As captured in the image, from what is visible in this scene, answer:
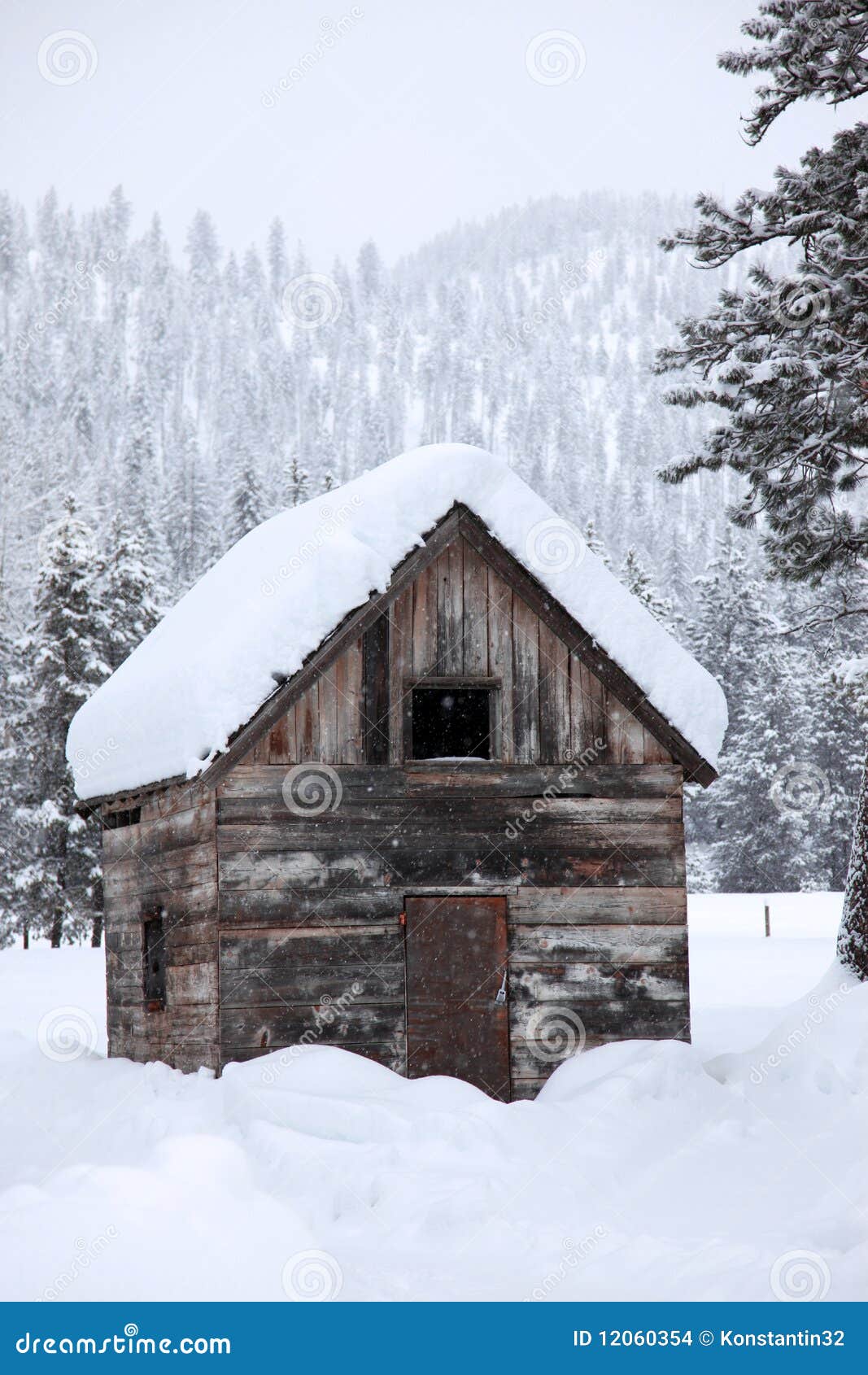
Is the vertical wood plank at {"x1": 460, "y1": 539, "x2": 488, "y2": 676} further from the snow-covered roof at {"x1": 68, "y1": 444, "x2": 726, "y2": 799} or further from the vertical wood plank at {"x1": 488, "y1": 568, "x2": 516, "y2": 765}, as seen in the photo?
the snow-covered roof at {"x1": 68, "y1": 444, "x2": 726, "y2": 799}

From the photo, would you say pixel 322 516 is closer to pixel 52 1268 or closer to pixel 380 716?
pixel 380 716

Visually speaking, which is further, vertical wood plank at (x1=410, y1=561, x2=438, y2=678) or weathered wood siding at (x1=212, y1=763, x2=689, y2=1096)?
vertical wood plank at (x1=410, y1=561, x2=438, y2=678)

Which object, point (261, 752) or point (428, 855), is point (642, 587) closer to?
point (428, 855)

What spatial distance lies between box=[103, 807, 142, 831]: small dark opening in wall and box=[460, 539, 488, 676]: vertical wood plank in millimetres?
4532

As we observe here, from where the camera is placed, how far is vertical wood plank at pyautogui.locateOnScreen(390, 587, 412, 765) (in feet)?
42.3

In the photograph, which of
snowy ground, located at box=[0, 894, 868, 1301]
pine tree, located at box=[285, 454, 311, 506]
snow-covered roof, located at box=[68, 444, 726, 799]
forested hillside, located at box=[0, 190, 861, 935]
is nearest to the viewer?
snowy ground, located at box=[0, 894, 868, 1301]

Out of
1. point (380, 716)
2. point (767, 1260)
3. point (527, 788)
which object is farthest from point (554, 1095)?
point (767, 1260)

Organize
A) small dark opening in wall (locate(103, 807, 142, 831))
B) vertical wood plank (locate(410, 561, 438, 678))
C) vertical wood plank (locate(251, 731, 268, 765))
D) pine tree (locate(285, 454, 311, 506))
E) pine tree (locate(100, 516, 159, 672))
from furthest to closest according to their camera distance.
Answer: pine tree (locate(285, 454, 311, 506)), pine tree (locate(100, 516, 159, 672)), small dark opening in wall (locate(103, 807, 142, 831)), vertical wood plank (locate(410, 561, 438, 678)), vertical wood plank (locate(251, 731, 268, 765))

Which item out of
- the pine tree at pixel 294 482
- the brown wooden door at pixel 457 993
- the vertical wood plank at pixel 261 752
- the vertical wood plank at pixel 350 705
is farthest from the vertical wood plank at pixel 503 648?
the pine tree at pixel 294 482

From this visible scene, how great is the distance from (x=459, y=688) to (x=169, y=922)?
3920mm

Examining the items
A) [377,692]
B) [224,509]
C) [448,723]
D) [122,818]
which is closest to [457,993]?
[377,692]

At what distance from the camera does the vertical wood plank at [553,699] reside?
1334 centimetres

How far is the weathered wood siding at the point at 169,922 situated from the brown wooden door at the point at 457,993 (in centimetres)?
190

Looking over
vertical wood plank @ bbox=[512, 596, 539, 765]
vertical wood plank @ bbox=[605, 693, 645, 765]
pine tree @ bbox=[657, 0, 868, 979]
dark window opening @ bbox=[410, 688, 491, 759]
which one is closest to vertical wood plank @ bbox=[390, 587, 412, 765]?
vertical wood plank @ bbox=[512, 596, 539, 765]
